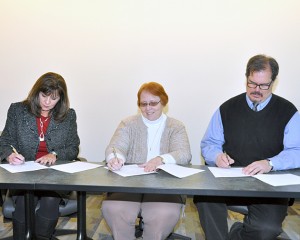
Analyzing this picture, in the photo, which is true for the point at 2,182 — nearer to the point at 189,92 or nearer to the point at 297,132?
the point at 297,132

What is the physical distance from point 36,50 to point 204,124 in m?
1.98

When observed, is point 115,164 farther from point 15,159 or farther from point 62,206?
point 15,159

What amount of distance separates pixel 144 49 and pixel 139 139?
1371 mm

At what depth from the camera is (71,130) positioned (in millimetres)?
2727

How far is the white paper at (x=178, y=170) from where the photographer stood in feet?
6.64

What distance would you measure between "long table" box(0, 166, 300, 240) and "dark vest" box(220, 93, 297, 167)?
53 centimetres

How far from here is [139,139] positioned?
2.62 meters

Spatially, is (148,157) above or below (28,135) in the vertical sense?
below

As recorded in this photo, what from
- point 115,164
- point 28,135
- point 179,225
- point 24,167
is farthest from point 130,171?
point 179,225

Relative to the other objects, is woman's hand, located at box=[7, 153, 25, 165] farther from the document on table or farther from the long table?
the document on table

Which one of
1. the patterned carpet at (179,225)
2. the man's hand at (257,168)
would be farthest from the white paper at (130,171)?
the patterned carpet at (179,225)

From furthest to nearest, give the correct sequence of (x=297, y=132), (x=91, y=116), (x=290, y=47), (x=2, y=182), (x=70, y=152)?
(x=91, y=116) < (x=290, y=47) < (x=70, y=152) < (x=297, y=132) < (x=2, y=182)

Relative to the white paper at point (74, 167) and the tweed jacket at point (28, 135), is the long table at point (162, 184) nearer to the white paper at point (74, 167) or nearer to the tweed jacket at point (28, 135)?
the white paper at point (74, 167)

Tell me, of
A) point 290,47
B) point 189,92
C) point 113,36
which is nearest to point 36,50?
point 113,36
